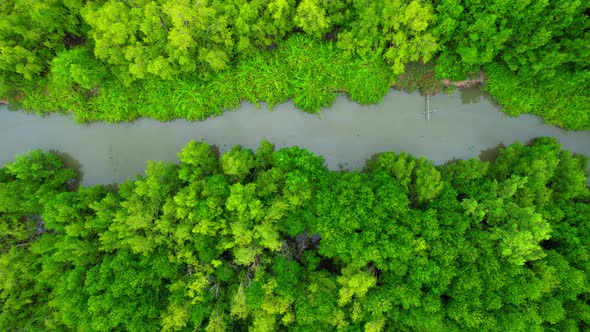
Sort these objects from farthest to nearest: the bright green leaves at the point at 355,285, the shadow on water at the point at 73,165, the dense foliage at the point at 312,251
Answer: the shadow on water at the point at 73,165
the bright green leaves at the point at 355,285
the dense foliage at the point at 312,251

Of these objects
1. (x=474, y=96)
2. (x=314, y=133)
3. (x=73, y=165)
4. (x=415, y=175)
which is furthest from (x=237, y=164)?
(x=474, y=96)

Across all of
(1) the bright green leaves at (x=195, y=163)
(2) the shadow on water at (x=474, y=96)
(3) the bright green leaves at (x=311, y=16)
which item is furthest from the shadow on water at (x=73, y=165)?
(2) the shadow on water at (x=474, y=96)

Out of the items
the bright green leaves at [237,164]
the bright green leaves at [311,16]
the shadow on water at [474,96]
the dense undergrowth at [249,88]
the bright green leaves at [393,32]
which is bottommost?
the bright green leaves at [237,164]

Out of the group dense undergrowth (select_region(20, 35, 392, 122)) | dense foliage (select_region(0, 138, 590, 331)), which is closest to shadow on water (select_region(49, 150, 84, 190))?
dense foliage (select_region(0, 138, 590, 331))

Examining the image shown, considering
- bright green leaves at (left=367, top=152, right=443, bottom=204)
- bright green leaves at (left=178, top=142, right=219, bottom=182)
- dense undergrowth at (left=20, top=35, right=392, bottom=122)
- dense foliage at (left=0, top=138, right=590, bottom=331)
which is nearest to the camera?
dense foliage at (left=0, top=138, right=590, bottom=331)

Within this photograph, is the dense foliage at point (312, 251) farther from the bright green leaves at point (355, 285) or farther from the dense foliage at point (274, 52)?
the dense foliage at point (274, 52)

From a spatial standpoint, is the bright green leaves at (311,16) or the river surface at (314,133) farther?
the river surface at (314,133)

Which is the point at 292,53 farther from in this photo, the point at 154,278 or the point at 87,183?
the point at 87,183

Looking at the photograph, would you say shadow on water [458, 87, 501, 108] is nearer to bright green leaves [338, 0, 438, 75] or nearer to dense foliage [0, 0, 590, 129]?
dense foliage [0, 0, 590, 129]
